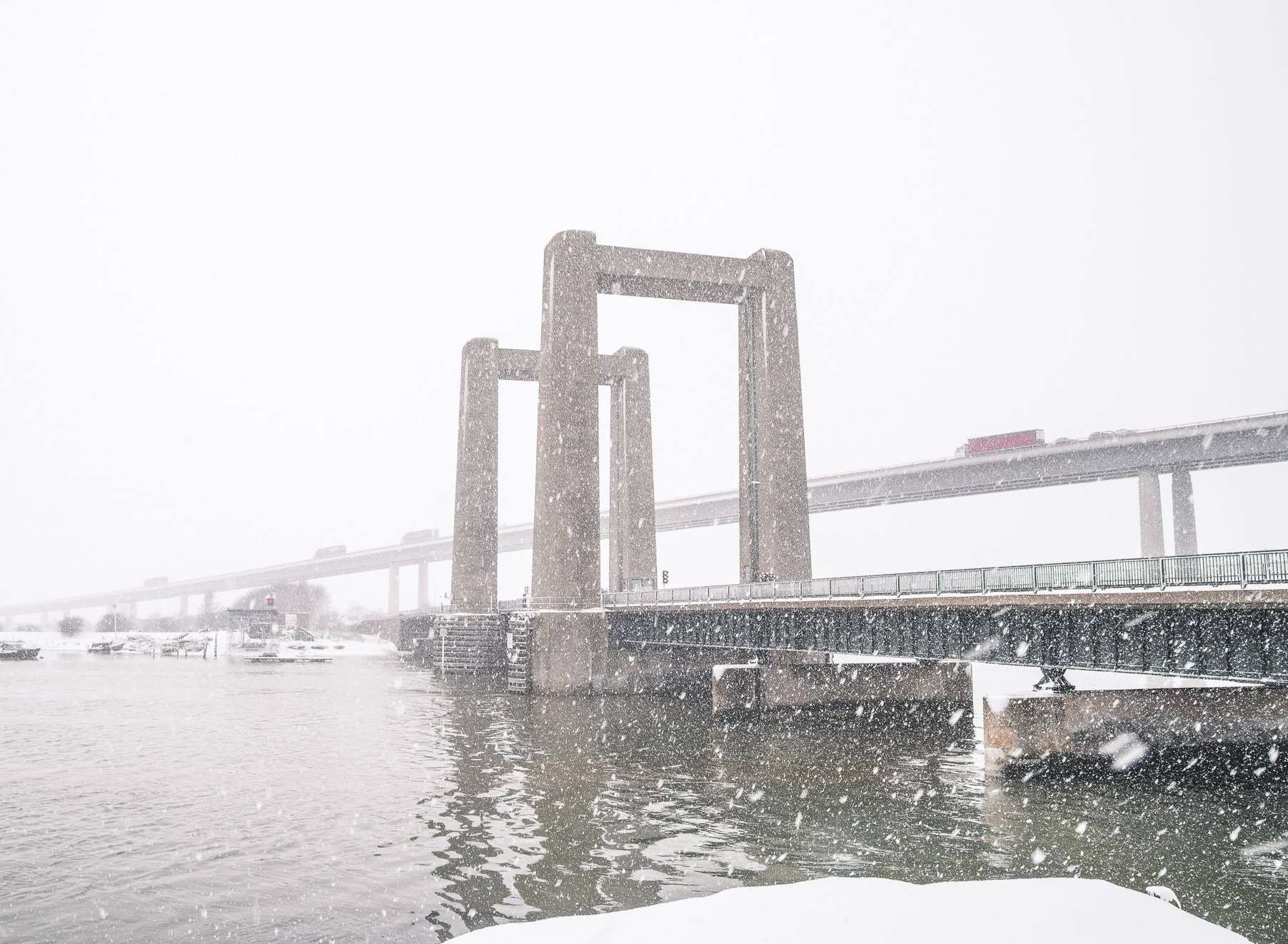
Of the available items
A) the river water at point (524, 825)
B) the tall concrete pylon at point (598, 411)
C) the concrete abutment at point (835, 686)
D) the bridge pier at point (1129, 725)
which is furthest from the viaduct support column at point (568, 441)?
the bridge pier at point (1129, 725)

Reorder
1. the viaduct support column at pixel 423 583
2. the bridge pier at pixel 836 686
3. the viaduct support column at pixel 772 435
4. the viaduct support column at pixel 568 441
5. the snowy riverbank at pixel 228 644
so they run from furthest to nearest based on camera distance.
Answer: the viaduct support column at pixel 423 583
the snowy riverbank at pixel 228 644
the viaduct support column at pixel 772 435
the viaduct support column at pixel 568 441
the bridge pier at pixel 836 686

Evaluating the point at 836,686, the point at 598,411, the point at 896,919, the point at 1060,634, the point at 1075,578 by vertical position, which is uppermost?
the point at 598,411

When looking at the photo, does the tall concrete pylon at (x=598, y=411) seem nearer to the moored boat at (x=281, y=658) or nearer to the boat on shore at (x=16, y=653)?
the moored boat at (x=281, y=658)

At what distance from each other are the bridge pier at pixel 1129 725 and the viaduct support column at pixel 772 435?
33.9 metres

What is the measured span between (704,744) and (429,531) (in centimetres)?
14694

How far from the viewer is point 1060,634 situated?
95.0ft

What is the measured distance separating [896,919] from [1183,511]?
293ft

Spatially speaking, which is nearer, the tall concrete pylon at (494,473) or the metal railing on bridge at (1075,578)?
the metal railing on bridge at (1075,578)

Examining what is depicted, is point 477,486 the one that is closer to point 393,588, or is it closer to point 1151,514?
point 1151,514

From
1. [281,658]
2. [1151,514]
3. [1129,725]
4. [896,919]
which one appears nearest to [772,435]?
[1129,725]

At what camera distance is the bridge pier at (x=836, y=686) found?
4597cm

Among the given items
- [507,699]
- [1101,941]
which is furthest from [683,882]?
[507,699]

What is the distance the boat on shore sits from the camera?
10812 cm

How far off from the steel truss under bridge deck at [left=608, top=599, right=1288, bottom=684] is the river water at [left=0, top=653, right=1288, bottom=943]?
Answer: 3.34 m
